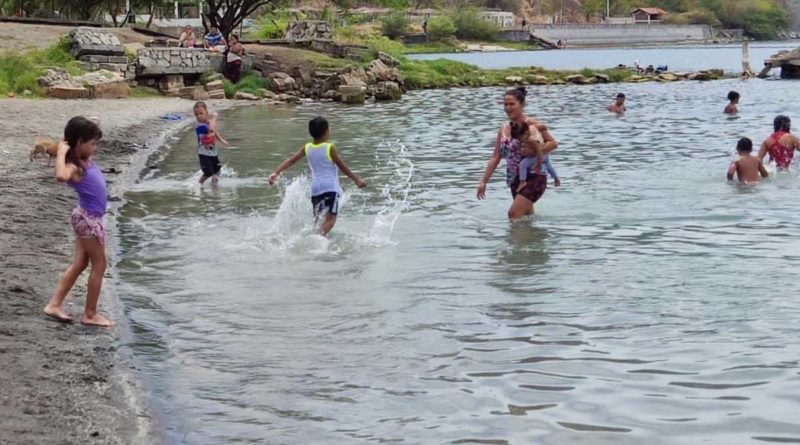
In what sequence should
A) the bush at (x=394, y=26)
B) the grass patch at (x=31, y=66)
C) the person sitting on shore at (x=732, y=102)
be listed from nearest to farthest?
the grass patch at (x=31, y=66) → the person sitting on shore at (x=732, y=102) → the bush at (x=394, y=26)

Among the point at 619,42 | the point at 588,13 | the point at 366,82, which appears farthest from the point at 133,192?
the point at 588,13

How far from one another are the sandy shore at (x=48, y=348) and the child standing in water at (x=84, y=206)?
15 cm

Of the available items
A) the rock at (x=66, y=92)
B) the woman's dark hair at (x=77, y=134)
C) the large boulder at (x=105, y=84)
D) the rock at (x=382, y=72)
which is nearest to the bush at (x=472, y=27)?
the rock at (x=382, y=72)

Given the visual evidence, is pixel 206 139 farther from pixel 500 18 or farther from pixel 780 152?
pixel 500 18

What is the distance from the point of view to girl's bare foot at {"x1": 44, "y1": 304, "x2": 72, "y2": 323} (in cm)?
730

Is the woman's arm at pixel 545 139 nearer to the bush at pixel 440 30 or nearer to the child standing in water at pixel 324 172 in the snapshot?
the child standing in water at pixel 324 172

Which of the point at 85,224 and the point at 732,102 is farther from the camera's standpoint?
the point at 732,102

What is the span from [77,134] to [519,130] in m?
5.71

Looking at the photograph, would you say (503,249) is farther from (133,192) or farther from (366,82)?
(366,82)

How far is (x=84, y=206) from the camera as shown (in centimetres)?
709

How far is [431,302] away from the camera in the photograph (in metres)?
8.63

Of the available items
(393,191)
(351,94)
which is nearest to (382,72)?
(351,94)

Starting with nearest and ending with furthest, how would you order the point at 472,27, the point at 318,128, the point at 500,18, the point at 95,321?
the point at 95,321 → the point at 318,128 → the point at 472,27 → the point at 500,18

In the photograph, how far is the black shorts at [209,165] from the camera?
15.6 meters
